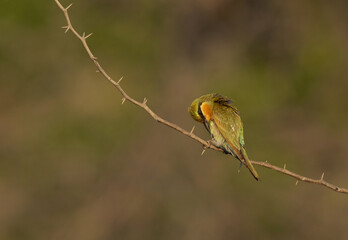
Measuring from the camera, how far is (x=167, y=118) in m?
9.89

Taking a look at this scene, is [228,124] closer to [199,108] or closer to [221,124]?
[221,124]

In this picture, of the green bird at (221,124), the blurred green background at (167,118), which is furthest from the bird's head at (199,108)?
the blurred green background at (167,118)

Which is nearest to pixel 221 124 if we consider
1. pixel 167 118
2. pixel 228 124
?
pixel 228 124

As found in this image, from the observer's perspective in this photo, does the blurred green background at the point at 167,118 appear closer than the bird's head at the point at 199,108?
No

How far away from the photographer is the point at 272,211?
9156mm

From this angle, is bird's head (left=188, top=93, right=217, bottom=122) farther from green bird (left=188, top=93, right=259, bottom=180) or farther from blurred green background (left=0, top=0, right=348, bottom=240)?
blurred green background (left=0, top=0, right=348, bottom=240)

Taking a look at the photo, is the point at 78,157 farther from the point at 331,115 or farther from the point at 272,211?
the point at 331,115

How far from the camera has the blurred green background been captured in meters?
8.84

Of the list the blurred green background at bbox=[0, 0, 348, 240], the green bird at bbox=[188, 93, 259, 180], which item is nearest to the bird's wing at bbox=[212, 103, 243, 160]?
the green bird at bbox=[188, 93, 259, 180]

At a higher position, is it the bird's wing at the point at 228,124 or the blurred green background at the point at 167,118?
the blurred green background at the point at 167,118

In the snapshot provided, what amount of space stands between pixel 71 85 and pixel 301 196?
3944mm

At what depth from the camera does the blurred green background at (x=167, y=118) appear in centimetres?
884

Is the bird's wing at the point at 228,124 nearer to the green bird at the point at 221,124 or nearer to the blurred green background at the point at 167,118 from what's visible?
the green bird at the point at 221,124

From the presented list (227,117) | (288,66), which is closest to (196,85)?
(288,66)
